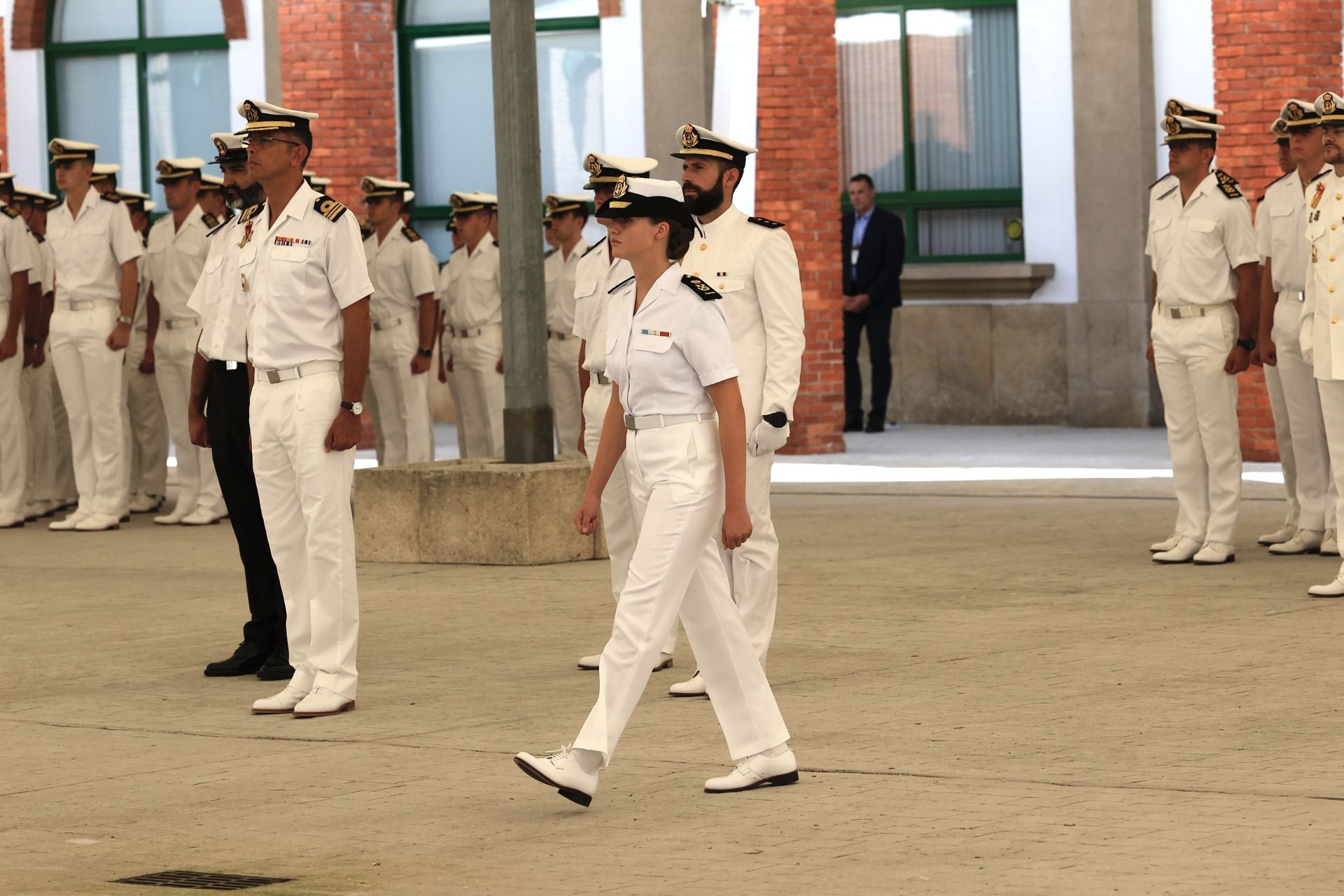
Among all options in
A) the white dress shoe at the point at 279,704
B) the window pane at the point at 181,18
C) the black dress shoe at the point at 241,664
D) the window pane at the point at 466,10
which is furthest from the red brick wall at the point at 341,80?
the white dress shoe at the point at 279,704

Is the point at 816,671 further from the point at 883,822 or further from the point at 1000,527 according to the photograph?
the point at 1000,527

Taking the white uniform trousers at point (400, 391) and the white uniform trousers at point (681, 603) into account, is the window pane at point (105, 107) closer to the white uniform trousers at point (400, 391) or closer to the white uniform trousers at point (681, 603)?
the white uniform trousers at point (400, 391)

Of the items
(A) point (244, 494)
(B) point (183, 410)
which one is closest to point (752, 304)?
(A) point (244, 494)

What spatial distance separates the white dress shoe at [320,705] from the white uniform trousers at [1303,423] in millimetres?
5833

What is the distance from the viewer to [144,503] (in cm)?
1658

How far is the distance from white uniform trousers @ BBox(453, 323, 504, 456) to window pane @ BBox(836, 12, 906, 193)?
21.1 ft

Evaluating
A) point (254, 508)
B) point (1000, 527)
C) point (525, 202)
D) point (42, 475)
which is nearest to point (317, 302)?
point (254, 508)

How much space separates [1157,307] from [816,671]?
4177mm

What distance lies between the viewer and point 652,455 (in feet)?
22.3

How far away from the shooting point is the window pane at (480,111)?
22.5 meters

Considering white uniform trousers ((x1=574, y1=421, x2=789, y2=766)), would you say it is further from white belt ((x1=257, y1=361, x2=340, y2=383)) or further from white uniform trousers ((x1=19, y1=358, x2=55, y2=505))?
white uniform trousers ((x1=19, y1=358, x2=55, y2=505))

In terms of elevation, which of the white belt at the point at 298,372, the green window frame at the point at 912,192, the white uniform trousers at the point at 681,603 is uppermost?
the green window frame at the point at 912,192

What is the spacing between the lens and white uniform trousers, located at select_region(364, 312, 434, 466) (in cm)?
1622

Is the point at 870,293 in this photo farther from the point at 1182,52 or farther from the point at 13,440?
the point at 13,440
